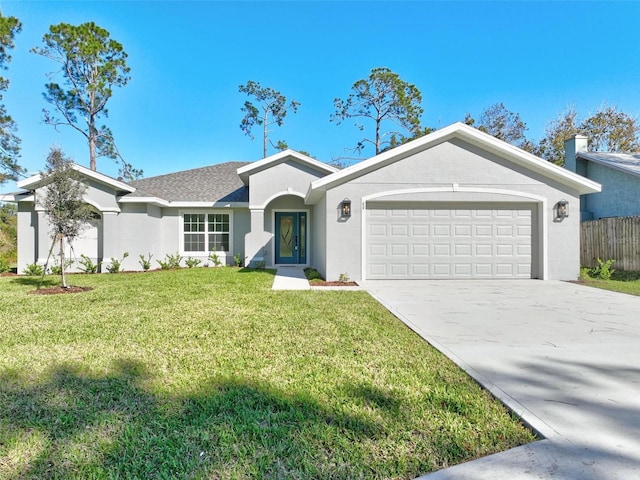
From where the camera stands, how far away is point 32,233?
543 inches

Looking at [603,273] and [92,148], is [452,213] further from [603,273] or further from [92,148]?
[92,148]

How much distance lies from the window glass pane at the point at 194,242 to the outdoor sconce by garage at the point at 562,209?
13.8m

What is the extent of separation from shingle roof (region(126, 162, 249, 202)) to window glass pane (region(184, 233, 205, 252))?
5.27ft

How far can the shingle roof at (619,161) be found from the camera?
49.5 ft

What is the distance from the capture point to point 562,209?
1041 cm

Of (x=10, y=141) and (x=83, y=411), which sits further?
(x=10, y=141)

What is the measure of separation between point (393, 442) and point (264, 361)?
6.31ft

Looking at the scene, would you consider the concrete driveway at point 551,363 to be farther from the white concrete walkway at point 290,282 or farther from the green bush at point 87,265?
the green bush at point 87,265

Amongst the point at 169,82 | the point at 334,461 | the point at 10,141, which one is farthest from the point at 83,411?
the point at 10,141

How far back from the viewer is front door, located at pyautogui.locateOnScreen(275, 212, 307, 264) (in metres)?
15.4

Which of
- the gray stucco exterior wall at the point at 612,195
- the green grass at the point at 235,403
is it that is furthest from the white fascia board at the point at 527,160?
the green grass at the point at 235,403

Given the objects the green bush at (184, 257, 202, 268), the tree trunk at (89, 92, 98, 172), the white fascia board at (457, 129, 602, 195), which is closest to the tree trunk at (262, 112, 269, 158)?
the tree trunk at (89, 92, 98, 172)

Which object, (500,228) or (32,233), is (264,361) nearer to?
(500,228)

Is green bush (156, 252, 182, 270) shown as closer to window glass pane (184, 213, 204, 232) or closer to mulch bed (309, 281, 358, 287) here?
window glass pane (184, 213, 204, 232)
